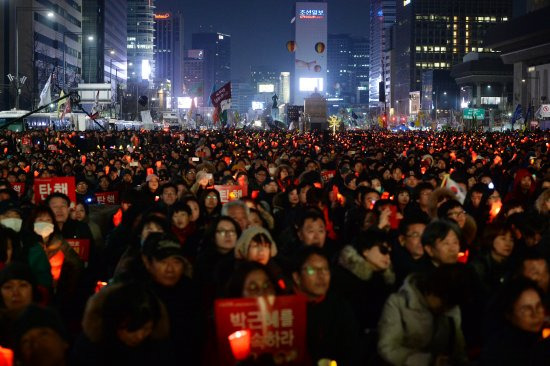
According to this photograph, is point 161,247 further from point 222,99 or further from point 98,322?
point 222,99

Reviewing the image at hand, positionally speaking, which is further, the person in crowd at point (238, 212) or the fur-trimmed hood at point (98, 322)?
the person in crowd at point (238, 212)

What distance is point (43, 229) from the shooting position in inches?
305

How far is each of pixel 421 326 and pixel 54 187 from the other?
27.9 ft

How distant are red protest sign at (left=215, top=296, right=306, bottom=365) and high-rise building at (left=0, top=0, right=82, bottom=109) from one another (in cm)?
7555

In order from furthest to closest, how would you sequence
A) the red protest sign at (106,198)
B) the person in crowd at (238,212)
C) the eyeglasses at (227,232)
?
the red protest sign at (106,198), the person in crowd at (238,212), the eyeglasses at (227,232)

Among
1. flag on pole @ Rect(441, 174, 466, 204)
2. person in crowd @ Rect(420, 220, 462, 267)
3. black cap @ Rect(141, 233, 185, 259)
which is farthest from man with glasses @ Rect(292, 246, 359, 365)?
flag on pole @ Rect(441, 174, 466, 204)

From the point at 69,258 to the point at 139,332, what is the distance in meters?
3.31

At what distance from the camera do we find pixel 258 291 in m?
5.02

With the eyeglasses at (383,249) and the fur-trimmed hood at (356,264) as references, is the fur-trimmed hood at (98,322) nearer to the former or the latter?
the fur-trimmed hood at (356,264)

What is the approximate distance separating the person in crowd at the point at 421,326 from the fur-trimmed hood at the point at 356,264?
119 cm

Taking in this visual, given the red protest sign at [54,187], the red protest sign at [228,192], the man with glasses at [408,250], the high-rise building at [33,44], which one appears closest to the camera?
the man with glasses at [408,250]

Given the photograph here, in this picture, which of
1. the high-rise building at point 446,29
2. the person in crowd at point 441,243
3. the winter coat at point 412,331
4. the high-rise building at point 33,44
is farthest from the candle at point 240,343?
the high-rise building at point 446,29

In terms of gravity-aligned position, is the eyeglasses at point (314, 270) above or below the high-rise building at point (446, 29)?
below

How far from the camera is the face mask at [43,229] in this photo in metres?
7.74
